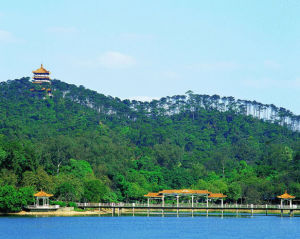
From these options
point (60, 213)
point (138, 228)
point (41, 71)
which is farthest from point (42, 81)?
point (138, 228)

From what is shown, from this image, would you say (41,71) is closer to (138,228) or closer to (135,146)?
(135,146)

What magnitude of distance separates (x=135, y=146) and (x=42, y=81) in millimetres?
46244

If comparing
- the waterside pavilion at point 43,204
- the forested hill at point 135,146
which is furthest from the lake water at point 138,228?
the forested hill at point 135,146

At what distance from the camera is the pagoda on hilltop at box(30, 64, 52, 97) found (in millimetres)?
186125

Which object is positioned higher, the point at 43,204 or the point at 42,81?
the point at 42,81

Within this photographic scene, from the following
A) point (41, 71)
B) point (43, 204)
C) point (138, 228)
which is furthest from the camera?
point (41, 71)

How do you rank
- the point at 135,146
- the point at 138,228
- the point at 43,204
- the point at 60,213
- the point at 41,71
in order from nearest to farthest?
the point at 138,228
the point at 43,204
the point at 60,213
the point at 135,146
the point at 41,71

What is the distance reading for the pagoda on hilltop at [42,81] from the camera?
611 ft

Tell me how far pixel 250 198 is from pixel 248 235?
129 feet

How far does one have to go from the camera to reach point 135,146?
159 m

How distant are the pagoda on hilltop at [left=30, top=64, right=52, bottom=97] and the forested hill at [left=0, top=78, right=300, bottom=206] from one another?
228 cm

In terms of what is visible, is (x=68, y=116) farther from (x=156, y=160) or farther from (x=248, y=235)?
(x=248, y=235)

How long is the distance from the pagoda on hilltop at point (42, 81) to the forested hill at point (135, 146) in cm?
228

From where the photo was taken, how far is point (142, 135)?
167 meters
